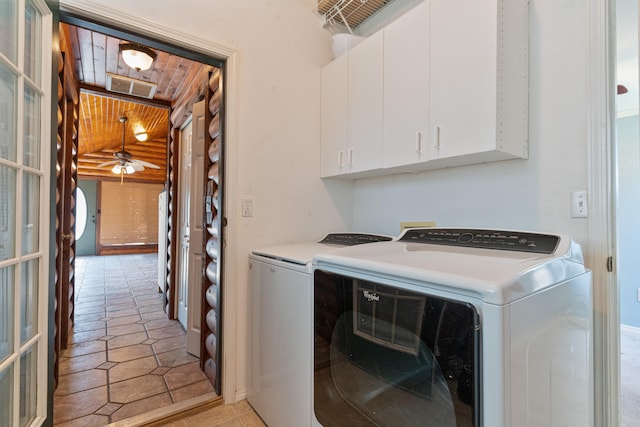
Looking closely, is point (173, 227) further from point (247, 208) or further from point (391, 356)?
point (391, 356)

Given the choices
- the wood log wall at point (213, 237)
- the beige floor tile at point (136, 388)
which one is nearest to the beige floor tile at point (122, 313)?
the beige floor tile at point (136, 388)

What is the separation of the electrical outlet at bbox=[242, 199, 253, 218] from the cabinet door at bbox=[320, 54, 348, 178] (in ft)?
1.92

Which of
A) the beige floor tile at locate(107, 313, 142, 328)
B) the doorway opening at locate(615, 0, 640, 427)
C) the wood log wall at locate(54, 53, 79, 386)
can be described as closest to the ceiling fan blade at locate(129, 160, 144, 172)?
the wood log wall at locate(54, 53, 79, 386)

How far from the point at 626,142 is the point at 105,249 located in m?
10.9

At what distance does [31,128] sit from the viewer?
Result: 1.21 m

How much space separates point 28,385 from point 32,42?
1.32 metres

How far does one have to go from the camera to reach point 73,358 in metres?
2.43

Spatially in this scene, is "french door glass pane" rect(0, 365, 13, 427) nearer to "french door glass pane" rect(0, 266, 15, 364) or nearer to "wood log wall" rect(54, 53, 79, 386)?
"french door glass pane" rect(0, 266, 15, 364)

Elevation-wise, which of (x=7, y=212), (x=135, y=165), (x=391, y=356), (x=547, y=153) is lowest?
(x=391, y=356)

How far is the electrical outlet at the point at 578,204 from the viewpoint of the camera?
1.30 meters

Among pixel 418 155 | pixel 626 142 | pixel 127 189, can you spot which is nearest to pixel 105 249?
pixel 127 189

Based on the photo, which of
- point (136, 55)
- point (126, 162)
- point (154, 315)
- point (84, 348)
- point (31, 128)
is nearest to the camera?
point (31, 128)

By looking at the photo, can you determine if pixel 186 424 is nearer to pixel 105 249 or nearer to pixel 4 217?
pixel 4 217

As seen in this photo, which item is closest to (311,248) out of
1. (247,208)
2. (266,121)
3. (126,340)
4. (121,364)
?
(247,208)
